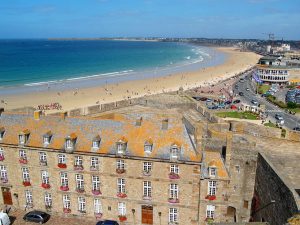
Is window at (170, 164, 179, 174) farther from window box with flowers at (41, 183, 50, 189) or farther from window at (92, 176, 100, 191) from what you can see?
window box with flowers at (41, 183, 50, 189)

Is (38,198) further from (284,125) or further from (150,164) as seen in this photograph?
(284,125)

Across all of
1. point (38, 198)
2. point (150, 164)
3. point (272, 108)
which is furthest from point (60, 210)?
point (272, 108)

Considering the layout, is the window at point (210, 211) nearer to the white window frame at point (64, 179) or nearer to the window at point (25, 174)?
the white window frame at point (64, 179)

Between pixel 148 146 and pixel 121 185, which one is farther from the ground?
pixel 148 146

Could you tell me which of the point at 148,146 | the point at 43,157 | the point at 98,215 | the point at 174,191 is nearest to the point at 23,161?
the point at 43,157

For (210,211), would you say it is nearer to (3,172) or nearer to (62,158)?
(62,158)
